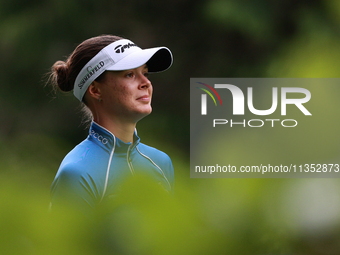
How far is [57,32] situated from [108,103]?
2.11 meters

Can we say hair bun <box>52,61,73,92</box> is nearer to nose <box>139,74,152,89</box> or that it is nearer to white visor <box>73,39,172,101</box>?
white visor <box>73,39,172,101</box>

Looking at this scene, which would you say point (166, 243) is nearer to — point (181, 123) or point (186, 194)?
point (186, 194)

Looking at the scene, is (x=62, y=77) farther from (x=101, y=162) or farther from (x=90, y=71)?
(x=101, y=162)

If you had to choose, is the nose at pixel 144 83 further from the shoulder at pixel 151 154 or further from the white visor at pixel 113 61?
the shoulder at pixel 151 154

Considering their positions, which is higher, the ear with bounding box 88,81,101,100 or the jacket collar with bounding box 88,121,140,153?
the ear with bounding box 88,81,101,100

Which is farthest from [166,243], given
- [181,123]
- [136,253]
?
[181,123]

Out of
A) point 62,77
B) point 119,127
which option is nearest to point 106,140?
point 119,127

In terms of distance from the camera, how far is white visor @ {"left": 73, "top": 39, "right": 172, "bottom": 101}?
61 cm

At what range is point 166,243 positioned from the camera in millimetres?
92

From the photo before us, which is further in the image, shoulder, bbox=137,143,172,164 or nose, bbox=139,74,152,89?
shoulder, bbox=137,143,172,164

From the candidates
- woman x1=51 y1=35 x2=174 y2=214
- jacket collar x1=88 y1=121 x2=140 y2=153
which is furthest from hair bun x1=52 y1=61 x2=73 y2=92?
jacket collar x1=88 y1=121 x2=140 y2=153

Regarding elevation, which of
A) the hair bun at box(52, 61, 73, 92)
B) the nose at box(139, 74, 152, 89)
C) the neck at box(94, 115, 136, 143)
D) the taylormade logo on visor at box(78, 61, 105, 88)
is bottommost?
the neck at box(94, 115, 136, 143)

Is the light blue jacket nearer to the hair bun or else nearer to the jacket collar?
the jacket collar

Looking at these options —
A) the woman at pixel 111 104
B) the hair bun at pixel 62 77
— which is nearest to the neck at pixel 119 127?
the woman at pixel 111 104
